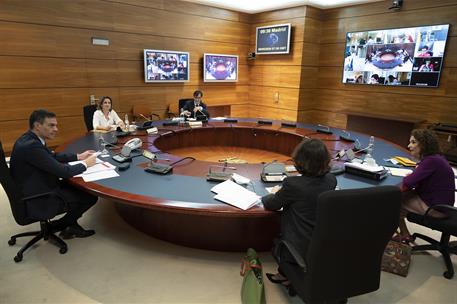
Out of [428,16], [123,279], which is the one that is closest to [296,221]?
[123,279]

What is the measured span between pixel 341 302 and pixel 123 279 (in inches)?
57.5

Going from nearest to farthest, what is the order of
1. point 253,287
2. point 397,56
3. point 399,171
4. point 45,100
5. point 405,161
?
point 253,287 < point 399,171 < point 405,161 < point 45,100 < point 397,56

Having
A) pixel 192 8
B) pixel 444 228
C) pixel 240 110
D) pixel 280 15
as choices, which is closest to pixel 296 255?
pixel 444 228

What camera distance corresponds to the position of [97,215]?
3.01 metres

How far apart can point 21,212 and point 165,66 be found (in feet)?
14.6

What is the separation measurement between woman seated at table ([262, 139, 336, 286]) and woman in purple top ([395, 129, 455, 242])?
99 cm

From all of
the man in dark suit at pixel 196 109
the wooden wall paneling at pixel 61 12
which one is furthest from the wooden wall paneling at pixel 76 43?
the man in dark suit at pixel 196 109

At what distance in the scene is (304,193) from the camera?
1635mm

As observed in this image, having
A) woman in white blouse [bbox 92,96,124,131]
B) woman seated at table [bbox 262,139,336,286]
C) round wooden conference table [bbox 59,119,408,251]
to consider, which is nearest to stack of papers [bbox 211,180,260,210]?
round wooden conference table [bbox 59,119,408,251]

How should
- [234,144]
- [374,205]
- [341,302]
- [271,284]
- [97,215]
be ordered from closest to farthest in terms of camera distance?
[374,205] < [341,302] < [271,284] < [97,215] < [234,144]

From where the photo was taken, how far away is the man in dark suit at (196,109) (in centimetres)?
490

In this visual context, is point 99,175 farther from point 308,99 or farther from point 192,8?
point 308,99

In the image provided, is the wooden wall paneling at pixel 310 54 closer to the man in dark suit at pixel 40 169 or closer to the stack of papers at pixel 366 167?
the stack of papers at pixel 366 167

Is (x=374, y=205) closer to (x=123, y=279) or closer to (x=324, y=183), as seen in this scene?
(x=324, y=183)
